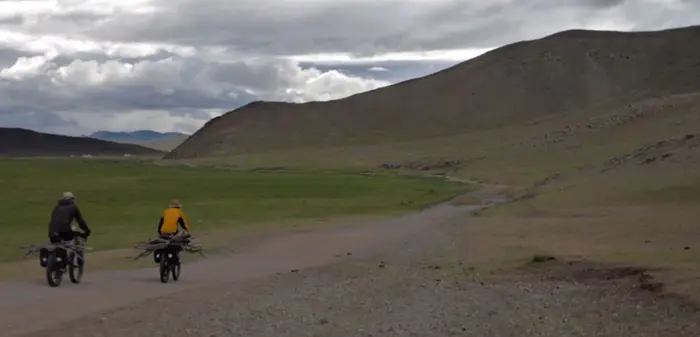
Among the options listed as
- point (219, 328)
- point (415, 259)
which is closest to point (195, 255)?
point (415, 259)

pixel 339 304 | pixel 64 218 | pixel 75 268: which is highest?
pixel 64 218

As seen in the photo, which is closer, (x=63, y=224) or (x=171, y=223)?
(x=63, y=224)

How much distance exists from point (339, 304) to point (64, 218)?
5.56 metres

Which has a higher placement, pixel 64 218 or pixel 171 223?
pixel 64 218

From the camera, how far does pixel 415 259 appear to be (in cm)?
2628

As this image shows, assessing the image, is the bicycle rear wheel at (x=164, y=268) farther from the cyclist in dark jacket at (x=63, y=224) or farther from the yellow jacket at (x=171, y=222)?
the cyclist in dark jacket at (x=63, y=224)

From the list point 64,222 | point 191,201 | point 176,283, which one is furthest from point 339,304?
point 191,201

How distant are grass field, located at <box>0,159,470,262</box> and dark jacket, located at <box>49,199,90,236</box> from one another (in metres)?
8.93

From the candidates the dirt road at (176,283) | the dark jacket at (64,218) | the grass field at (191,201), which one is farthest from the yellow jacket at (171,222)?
the grass field at (191,201)

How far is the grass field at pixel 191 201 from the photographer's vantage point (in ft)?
125

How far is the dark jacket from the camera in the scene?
18844 millimetres

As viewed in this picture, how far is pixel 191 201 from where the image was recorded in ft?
184

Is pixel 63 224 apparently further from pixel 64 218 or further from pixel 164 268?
pixel 164 268

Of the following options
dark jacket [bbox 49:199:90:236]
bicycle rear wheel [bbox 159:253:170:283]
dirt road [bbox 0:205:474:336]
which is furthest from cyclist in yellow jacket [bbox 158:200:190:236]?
dark jacket [bbox 49:199:90:236]
